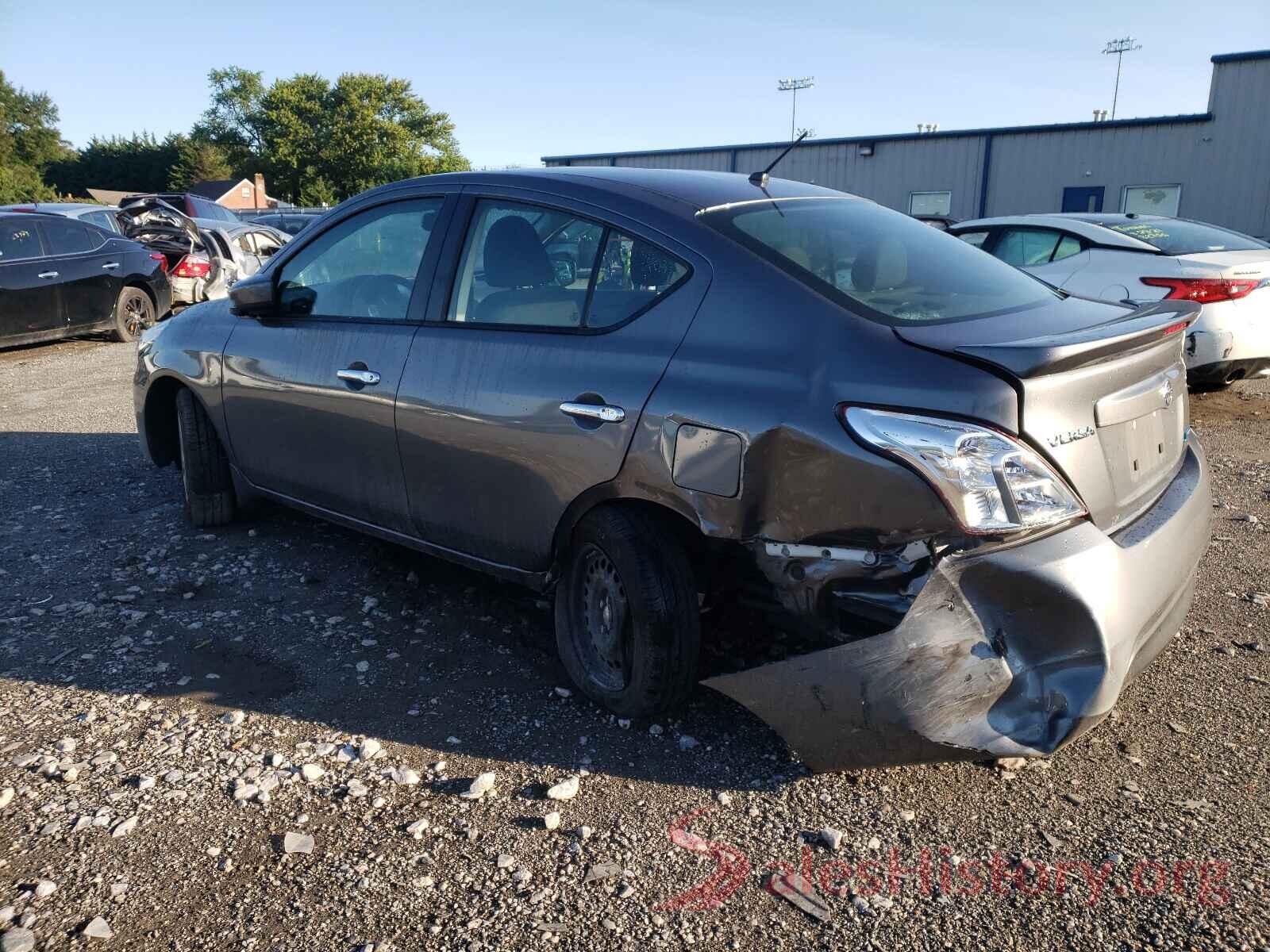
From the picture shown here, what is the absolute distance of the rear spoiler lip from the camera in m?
2.39

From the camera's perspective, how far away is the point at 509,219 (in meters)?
3.52

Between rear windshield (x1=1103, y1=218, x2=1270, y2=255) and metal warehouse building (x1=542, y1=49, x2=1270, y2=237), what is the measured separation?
16871 millimetres

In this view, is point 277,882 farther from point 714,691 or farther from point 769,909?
point 714,691

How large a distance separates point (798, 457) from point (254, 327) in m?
2.93

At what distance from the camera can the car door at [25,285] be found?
10.7 meters

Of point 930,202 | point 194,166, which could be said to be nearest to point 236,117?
point 194,166

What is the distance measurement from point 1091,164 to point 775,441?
27.4 meters

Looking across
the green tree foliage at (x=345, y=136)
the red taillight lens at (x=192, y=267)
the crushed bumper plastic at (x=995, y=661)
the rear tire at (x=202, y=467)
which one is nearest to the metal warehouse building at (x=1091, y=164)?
the red taillight lens at (x=192, y=267)

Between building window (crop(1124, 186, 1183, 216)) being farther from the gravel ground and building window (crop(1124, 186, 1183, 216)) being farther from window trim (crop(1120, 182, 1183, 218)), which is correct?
the gravel ground

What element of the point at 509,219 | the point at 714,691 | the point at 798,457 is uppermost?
the point at 509,219

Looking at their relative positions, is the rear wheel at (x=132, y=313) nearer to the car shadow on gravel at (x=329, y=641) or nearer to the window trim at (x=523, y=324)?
the car shadow on gravel at (x=329, y=641)

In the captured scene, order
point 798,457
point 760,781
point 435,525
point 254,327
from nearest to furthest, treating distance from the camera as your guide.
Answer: point 798,457, point 760,781, point 435,525, point 254,327

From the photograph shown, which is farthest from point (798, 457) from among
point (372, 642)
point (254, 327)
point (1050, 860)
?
point (254, 327)

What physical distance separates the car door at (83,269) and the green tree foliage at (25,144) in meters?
44.9
